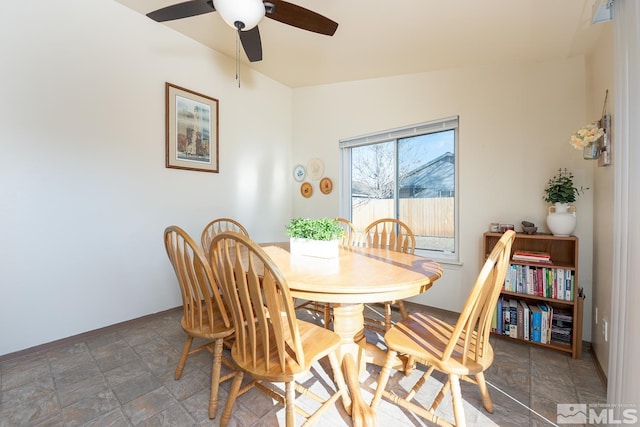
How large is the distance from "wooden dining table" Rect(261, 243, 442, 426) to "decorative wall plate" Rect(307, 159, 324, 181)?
1927mm

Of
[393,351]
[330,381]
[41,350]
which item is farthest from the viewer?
[41,350]

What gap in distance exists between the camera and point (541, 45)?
2.14 m

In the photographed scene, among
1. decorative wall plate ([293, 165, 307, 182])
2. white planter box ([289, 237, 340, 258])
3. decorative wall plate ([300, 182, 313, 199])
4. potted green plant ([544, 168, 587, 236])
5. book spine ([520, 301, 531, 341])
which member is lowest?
book spine ([520, 301, 531, 341])

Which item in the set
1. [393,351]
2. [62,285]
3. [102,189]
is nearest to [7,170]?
[102,189]

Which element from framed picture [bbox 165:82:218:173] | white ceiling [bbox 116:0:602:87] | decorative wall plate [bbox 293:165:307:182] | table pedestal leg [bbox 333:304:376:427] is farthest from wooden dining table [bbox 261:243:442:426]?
decorative wall plate [bbox 293:165:307:182]

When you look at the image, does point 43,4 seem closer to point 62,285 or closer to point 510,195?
point 62,285

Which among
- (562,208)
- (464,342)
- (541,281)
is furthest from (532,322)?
(464,342)

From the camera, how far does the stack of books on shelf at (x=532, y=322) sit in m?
2.06

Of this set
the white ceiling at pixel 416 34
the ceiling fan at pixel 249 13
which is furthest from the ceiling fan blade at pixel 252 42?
the white ceiling at pixel 416 34

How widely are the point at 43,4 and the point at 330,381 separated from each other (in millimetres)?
3300

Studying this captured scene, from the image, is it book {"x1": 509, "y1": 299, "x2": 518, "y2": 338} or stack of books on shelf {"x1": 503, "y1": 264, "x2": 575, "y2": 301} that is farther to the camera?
book {"x1": 509, "y1": 299, "x2": 518, "y2": 338}

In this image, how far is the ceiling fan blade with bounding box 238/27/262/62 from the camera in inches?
75.0
